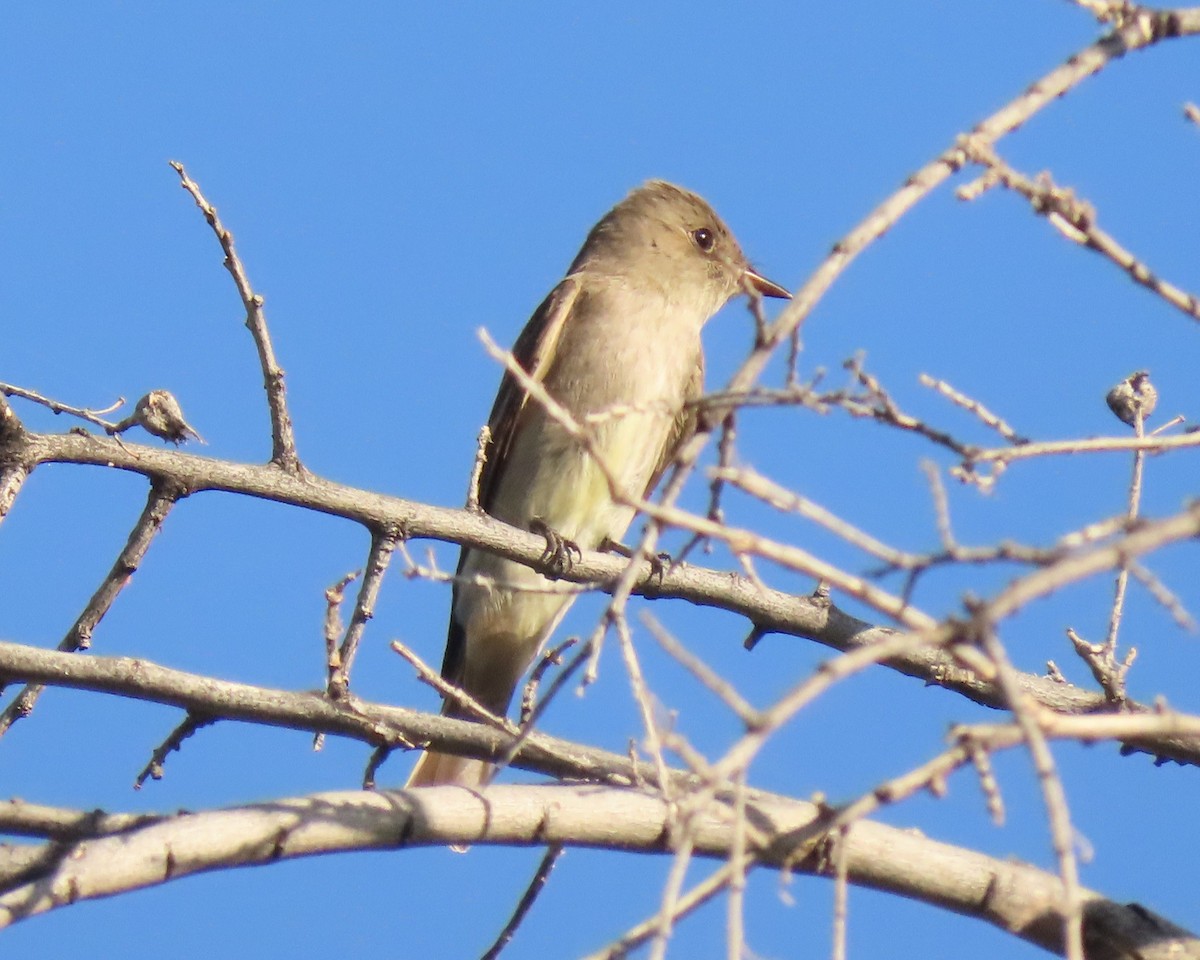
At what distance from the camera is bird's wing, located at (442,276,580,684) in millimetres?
7320

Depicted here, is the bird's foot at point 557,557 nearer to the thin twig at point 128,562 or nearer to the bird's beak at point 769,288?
the thin twig at point 128,562

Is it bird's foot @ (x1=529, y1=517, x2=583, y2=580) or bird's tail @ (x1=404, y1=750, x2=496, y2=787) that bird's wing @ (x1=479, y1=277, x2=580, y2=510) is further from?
bird's foot @ (x1=529, y1=517, x2=583, y2=580)

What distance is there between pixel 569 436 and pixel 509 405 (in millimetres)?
546

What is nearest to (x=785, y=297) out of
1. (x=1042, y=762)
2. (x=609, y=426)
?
(x=609, y=426)

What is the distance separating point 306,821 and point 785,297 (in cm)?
508

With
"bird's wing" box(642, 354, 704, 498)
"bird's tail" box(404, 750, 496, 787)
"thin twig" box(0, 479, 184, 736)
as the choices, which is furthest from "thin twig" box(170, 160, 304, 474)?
"bird's wing" box(642, 354, 704, 498)

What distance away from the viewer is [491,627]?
7.35 m

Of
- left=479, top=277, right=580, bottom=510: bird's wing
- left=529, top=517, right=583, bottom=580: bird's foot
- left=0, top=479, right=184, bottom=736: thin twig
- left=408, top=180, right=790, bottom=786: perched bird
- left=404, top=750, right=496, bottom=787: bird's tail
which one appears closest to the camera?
left=0, top=479, right=184, bottom=736: thin twig

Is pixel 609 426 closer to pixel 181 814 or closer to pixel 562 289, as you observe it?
pixel 562 289

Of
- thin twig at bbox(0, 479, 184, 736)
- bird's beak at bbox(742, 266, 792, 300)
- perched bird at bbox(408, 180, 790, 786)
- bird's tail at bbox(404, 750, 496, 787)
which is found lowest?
thin twig at bbox(0, 479, 184, 736)

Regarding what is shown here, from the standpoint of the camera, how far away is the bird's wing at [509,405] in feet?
24.0

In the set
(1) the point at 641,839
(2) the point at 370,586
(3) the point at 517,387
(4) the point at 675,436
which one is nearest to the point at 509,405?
(3) the point at 517,387

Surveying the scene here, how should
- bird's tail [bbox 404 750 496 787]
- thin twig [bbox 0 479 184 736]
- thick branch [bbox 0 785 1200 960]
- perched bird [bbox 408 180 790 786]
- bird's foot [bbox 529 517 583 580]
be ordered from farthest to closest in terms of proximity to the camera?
perched bird [bbox 408 180 790 786]
bird's tail [bbox 404 750 496 787]
bird's foot [bbox 529 517 583 580]
thin twig [bbox 0 479 184 736]
thick branch [bbox 0 785 1200 960]

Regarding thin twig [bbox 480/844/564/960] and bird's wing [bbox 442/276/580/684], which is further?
bird's wing [bbox 442/276/580/684]
